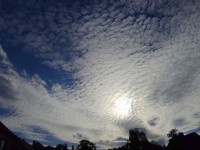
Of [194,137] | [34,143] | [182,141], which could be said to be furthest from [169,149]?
[34,143]

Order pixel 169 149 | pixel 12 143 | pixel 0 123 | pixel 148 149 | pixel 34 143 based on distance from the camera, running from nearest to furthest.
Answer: pixel 0 123, pixel 12 143, pixel 169 149, pixel 148 149, pixel 34 143

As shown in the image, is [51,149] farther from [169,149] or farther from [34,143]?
[169,149]

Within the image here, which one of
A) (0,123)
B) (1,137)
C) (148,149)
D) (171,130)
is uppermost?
(171,130)

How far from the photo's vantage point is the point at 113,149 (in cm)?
9981

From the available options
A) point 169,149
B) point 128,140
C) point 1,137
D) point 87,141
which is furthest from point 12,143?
point 87,141

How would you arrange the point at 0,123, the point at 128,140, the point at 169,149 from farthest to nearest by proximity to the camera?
the point at 128,140, the point at 169,149, the point at 0,123

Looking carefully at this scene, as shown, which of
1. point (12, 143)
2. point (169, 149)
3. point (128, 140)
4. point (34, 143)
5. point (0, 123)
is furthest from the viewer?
point (128, 140)

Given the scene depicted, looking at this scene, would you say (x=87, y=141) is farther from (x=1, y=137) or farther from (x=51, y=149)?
(x=1, y=137)

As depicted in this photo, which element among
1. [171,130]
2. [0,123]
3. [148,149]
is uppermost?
[171,130]

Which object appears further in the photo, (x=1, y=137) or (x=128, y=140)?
(x=128, y=140)

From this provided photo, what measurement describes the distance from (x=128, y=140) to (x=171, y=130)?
73.3ft

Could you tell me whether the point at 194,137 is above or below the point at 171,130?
below

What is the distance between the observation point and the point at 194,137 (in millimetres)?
39812

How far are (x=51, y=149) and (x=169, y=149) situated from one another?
239 feet
